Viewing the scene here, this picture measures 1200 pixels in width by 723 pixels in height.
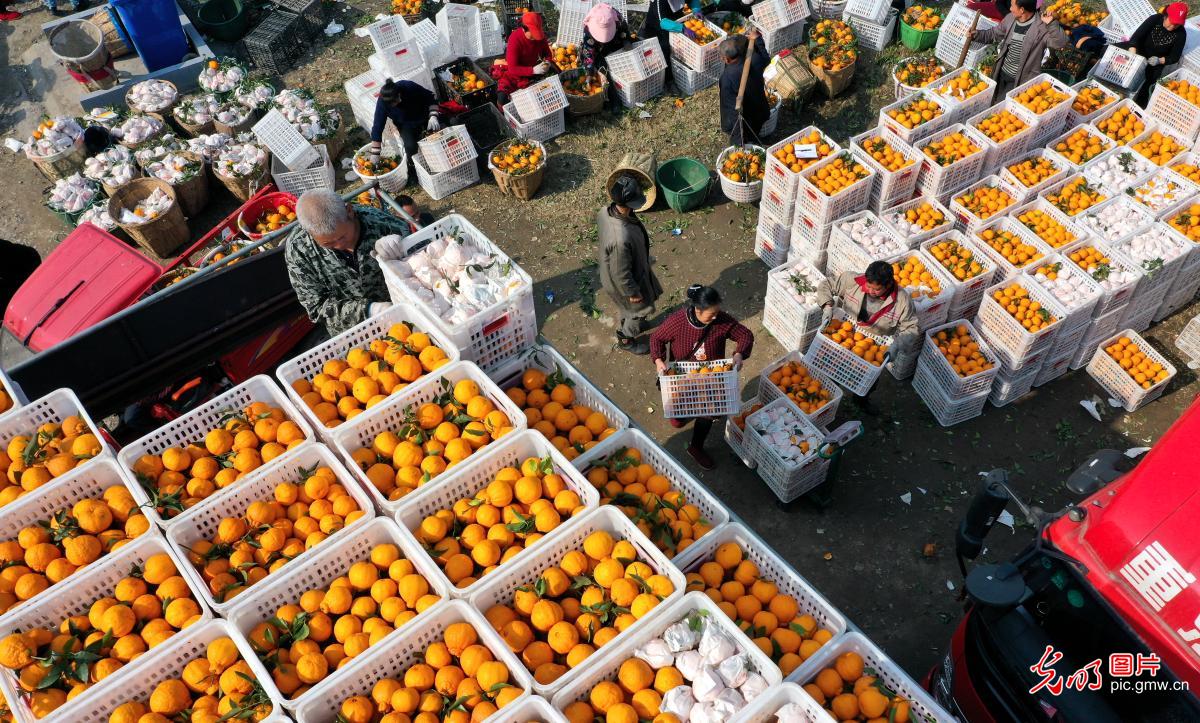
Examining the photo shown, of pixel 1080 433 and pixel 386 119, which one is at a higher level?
pixel 386 119

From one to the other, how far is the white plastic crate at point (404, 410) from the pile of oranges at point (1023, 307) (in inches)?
212

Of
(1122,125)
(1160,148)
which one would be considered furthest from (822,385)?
(1122,125)

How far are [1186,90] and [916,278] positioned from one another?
15.1ft

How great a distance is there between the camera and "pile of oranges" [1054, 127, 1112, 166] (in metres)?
9.35

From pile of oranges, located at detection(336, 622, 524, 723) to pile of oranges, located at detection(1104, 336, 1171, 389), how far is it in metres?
7.40

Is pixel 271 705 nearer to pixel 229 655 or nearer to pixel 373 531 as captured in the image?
pixel 229 655

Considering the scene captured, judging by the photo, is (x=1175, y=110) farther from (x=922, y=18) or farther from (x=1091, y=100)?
(x=922, y=18)

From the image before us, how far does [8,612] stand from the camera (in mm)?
4344

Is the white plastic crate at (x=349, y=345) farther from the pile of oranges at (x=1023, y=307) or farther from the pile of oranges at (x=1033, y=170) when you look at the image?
the pile of oranges at (x=1033, y=170)

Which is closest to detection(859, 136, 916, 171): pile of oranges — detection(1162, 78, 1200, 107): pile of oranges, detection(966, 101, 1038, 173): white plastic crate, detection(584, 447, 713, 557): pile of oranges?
detection(966, 101, 1038, 173): white plastic crate

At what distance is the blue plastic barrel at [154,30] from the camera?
42.4 feet

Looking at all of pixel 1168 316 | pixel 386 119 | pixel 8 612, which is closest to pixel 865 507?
pixel 1168 316

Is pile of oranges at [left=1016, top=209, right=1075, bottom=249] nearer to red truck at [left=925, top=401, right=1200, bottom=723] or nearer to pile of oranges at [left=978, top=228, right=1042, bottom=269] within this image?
pile of oranges at [left=978, top=228, right=1042, bottom=269]

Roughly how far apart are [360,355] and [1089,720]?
16.9 ft
